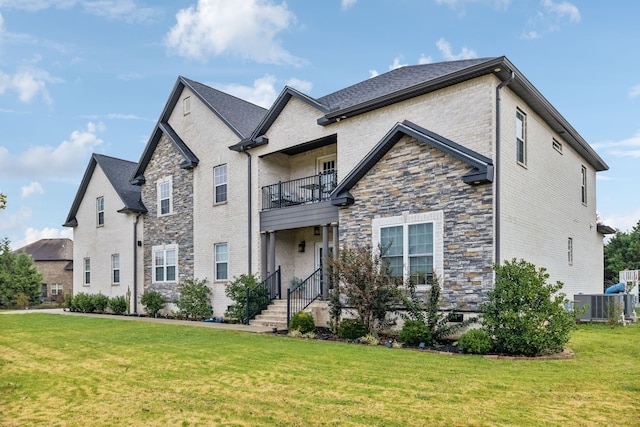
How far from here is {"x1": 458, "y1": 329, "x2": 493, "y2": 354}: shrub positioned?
10.2m

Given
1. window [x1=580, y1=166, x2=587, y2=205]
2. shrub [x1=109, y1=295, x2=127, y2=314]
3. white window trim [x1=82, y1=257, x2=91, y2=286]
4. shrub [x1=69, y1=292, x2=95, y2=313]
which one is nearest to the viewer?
window [x1=580, y1=166, x2=587, y2=205]

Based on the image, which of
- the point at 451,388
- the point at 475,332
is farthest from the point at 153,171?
the point at 451,388

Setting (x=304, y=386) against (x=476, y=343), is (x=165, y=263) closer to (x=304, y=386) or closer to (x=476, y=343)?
(x=476, y=343)

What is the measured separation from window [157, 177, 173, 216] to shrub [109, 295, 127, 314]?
183 inches

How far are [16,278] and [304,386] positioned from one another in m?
34.9

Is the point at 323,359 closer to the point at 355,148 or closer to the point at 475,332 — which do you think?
the point at 475,332

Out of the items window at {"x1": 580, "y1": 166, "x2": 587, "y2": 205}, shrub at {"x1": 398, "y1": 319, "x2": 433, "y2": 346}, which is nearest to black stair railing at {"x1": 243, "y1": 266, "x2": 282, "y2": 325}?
shrub at {"x1": 398, "y1": 319, "x2": 433, "y2": 346}

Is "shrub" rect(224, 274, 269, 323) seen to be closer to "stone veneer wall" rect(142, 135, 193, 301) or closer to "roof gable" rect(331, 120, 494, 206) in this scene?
"stone veneer wall" rect(142, 135, 193, 301)

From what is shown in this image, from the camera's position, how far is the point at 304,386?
7109 millimetres

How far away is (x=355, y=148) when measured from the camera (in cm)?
1511

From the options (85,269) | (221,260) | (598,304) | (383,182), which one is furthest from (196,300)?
(598,304)

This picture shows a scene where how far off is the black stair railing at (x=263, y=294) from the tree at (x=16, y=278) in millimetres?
25756

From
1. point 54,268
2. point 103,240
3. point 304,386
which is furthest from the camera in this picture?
point 54,268

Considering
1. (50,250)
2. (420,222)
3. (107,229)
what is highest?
(420,222)
